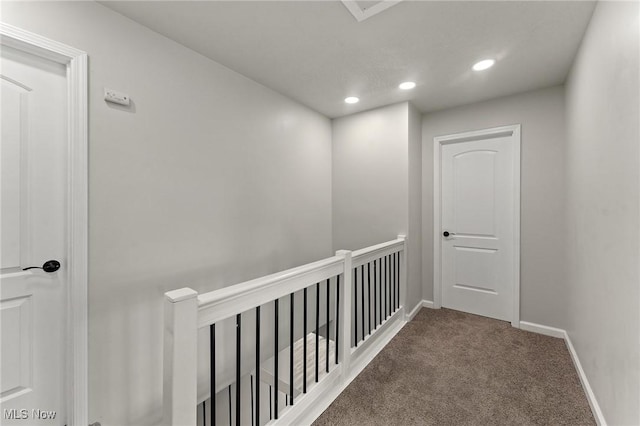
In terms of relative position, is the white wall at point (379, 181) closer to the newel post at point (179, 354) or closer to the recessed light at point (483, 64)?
the recessed light at point (483, 64)

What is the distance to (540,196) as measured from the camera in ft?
8.60

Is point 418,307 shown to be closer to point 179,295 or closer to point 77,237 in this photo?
point 179,295

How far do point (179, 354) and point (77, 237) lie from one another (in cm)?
100

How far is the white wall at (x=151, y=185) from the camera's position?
153 cm

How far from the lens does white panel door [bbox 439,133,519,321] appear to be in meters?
2.84

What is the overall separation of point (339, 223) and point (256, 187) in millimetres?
1325

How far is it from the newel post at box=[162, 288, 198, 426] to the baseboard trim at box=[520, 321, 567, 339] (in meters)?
3.05

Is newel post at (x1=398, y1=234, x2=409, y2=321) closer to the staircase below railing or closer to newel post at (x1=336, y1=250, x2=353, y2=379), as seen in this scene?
the staircase below railing

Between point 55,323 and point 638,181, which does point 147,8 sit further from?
point 638,181

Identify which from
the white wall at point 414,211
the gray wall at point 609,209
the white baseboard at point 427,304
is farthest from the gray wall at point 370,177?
the gray wall at point 609,209

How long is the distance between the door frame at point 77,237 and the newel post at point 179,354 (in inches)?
33.3

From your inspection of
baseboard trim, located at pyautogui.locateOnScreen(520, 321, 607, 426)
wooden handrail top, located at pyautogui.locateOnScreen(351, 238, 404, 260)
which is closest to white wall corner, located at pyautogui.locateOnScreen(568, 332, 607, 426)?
baseboard trim, located at pyautogui.locateOnScreen(520, 321, 607, 426)

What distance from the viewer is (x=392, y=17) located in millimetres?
1639

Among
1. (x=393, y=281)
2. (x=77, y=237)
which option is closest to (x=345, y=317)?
(x=393, y=281)
